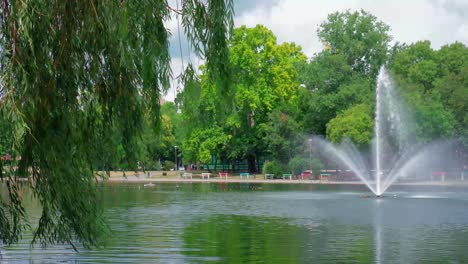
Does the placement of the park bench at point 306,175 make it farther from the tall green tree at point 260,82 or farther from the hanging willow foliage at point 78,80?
the hanging willow foliage at point 78,80

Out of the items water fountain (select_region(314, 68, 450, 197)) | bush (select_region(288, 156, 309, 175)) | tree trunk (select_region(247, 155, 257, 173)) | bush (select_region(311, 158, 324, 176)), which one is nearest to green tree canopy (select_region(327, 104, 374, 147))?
water fountain (select_region(314, 68, 450, 197))

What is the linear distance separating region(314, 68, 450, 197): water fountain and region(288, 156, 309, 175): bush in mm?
2580

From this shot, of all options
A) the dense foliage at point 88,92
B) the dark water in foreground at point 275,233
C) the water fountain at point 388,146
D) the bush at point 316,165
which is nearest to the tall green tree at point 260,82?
the bush at point 316,165

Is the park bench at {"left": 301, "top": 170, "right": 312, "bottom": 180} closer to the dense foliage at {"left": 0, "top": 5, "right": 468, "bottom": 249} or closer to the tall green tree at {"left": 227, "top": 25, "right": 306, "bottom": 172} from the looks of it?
the tall green tree at {"left": 227, "top": 25, "right": 306, "bottom": 172}

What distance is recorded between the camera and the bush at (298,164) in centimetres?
7931

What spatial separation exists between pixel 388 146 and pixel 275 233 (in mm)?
48143

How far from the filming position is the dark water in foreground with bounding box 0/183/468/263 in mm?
22312

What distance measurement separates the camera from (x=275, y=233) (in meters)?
28.8

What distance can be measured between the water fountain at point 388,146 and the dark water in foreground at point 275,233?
2652cm

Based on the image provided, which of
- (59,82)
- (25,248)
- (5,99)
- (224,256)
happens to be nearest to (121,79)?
(59,82)

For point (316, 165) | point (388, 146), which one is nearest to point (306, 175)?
point (316, 165)

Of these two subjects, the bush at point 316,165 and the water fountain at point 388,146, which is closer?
the water fountain at point 388,146

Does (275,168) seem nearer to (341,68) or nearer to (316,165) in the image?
(316,165)

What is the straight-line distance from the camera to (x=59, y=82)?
12891 millimetres
